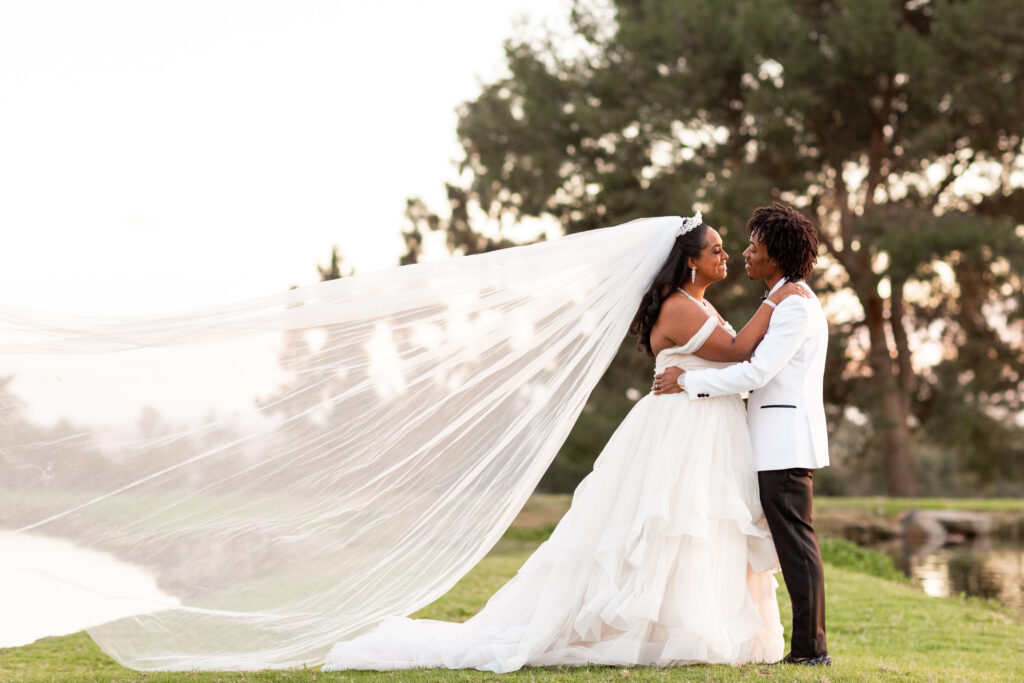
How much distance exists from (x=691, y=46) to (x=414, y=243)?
30.1ft

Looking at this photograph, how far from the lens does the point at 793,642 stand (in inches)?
225

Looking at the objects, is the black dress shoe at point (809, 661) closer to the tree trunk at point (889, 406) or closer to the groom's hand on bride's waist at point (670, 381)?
the groom's hand on bride's waist at point (670, 381)

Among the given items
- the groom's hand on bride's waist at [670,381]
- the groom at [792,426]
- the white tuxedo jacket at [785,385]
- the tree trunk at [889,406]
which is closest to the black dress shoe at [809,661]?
the groom at [792,426]

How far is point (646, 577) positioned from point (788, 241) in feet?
A: 6.85

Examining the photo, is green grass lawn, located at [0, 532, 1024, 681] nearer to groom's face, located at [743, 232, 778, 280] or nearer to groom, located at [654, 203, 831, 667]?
groom, located at [654, 203, 831, 667]

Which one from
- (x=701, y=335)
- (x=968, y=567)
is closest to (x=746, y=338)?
(x=701, y=335)

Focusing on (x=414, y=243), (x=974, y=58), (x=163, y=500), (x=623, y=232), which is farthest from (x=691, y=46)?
(x=163, y=500)

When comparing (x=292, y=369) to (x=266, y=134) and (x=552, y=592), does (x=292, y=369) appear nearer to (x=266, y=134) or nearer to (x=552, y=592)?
(x=552, y=592)

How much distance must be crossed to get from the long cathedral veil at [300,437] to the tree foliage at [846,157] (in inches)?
638

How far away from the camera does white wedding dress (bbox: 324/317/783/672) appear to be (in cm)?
555

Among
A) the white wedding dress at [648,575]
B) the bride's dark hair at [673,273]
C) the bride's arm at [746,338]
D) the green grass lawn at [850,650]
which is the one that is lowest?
the green grass lawn at [850,650]

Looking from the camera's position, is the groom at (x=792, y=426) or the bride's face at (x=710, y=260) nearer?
the groom at (x=792, y=426)

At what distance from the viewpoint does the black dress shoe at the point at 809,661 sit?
5.65 m

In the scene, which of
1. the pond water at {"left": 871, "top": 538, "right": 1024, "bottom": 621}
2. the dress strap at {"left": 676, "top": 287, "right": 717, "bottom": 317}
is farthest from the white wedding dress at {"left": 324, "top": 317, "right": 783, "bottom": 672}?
the pond water at {"left": 871, "top": 538, "right": 1024, "bottom": 621}
